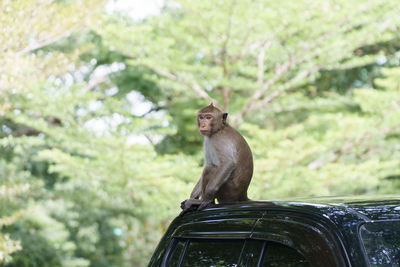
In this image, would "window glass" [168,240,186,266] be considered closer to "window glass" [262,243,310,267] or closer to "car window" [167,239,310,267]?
"car window" [167,239,310,267]

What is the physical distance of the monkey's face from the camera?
10.4 feet

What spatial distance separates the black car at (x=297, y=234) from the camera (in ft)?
4.82

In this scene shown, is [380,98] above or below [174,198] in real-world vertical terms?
above

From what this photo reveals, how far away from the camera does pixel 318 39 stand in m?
9.80

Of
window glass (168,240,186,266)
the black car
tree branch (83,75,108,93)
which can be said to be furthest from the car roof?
tree branch (83,75,108,93)

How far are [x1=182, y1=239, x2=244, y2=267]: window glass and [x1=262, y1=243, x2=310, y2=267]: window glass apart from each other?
141mm

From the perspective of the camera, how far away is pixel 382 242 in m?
1.48

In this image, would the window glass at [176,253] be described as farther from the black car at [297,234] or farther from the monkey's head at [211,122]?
the monkey's head at [211,122]

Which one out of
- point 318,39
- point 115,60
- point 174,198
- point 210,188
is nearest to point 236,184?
point 210,188

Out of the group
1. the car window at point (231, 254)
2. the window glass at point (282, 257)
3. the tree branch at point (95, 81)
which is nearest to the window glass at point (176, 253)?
the car window at point (231, 254)

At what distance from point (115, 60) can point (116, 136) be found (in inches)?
117

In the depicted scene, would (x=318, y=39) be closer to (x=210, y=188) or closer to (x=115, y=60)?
(x=115, y=60)

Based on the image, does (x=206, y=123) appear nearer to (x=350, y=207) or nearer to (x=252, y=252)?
(x=252, y=252)

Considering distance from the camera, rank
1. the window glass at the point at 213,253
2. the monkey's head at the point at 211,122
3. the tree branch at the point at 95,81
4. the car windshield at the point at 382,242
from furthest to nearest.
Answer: the tree branch at the point at 95,81, the monkey's head at the point at 211,122, the window glass at the point at 213,253, the car windshield at the point at 382,242
